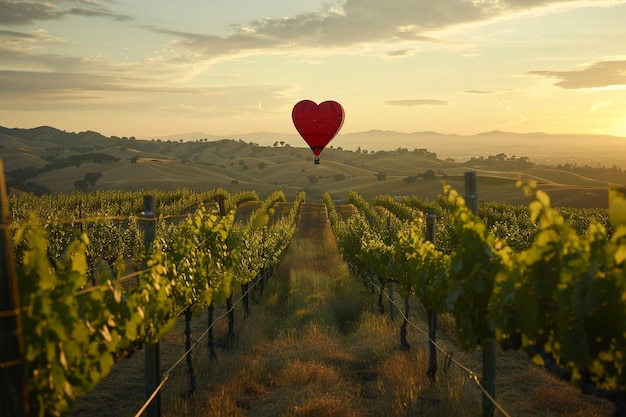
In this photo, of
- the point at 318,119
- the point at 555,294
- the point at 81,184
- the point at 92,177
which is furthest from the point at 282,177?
the point at 555,294

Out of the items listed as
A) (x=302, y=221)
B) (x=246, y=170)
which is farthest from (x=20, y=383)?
(x=246, y=170)

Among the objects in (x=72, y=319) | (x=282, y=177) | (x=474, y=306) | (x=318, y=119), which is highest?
(x=318, y=119)

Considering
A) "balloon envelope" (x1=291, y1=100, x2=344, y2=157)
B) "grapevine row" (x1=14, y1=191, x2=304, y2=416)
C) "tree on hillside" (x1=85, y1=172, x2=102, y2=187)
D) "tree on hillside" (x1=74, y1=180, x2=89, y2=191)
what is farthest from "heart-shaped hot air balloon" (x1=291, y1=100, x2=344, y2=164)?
"tree on hillside" (x1=85, y1=172, x2=102, y2=187)

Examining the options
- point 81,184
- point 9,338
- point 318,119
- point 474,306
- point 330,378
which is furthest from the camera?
point 81,184

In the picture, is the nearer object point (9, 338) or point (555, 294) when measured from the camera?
point (9, 338)

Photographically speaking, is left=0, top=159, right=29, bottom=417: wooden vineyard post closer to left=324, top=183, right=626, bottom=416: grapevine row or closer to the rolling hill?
left=324, top=183, right=626, bottom=416: grapevine row

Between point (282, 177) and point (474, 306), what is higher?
point (474, 306)

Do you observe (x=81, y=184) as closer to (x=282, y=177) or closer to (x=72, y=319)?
(x=282, y=177)
